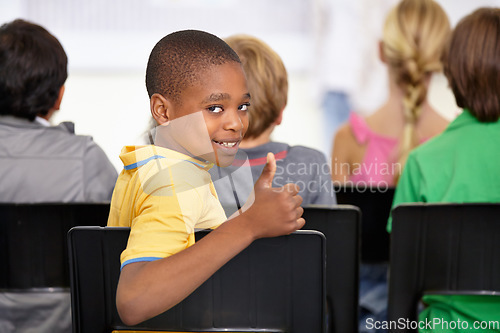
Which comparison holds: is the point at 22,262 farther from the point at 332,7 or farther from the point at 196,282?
the point at 332,7

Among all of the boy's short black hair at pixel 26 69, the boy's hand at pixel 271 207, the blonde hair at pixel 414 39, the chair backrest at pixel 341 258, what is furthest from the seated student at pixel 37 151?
the blonde hair at pixel 414 39

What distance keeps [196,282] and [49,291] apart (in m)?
0.60

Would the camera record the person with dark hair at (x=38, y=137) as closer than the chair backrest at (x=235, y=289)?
No

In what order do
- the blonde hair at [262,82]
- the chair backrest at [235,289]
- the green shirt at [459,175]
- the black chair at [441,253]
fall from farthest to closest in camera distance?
the blonde hair at [262,82] → the green shirt at [459,175] → the black chair at [441,253] → the chair backrest at [235,289]

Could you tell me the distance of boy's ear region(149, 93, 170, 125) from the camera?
2.18 feet

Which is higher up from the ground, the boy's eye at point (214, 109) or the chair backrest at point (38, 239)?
the boy's eye at point (214, 109)

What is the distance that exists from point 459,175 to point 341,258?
39cm

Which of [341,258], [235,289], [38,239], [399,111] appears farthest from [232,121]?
[399,111]

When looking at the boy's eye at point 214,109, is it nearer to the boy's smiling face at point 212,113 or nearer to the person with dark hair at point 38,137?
the boy's smiling face at point 212,113

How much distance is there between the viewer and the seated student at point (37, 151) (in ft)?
3.84

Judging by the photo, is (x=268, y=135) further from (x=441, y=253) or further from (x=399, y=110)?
(x=399, y=110)

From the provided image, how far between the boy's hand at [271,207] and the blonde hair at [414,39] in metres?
1.55

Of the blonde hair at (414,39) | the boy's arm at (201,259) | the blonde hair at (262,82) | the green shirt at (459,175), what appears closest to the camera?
the boy's arm at (201,259)

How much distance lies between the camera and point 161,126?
681mm
